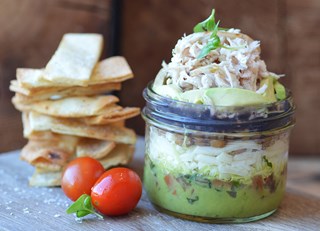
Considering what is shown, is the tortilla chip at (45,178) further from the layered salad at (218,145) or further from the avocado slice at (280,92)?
the avocado slice at (280,92)

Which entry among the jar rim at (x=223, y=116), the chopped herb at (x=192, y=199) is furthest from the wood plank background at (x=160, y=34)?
the chopped herb at (x=192, y=199)

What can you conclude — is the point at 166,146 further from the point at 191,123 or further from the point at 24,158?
the point at 24,158

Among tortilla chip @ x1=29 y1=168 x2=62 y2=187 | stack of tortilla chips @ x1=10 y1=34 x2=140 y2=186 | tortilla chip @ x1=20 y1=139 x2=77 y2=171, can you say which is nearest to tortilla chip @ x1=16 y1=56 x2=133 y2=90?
stack of tortilla chips @ x1=10 y1=34 x2=140 y2=186

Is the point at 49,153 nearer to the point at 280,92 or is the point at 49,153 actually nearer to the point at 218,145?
the point at 218,145

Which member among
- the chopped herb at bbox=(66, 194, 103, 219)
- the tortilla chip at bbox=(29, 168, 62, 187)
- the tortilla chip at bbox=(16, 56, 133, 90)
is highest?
the tortilla chip at bbox=(16, 56, 133, 90)

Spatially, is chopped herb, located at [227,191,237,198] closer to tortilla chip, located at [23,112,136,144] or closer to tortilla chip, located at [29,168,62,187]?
tortilla chip, located at [23,112,136,144]

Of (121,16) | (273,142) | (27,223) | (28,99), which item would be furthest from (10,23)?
(273,142)
